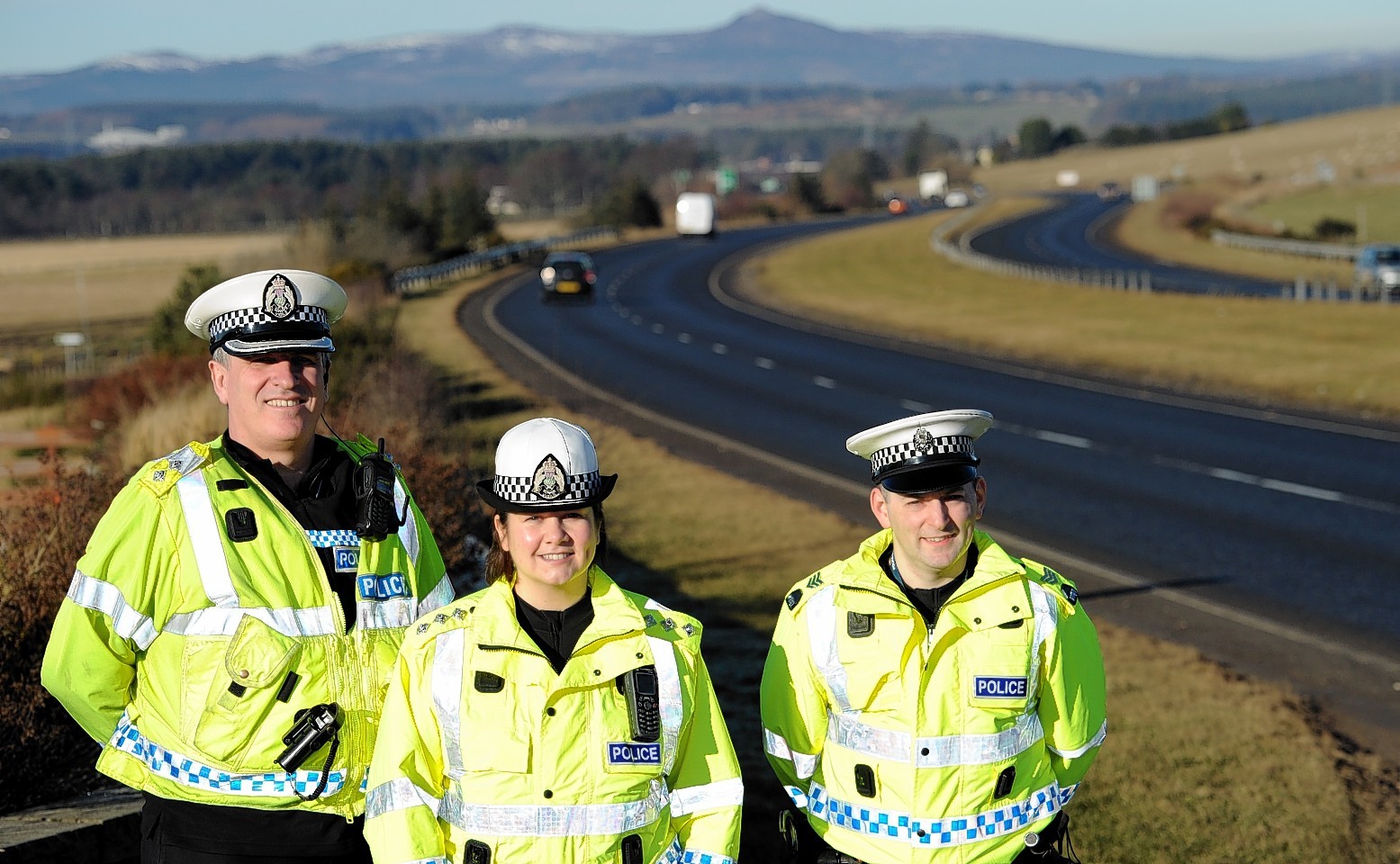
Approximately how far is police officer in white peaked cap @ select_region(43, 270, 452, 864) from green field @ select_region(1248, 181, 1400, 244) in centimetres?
7185

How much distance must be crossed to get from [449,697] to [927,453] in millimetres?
1601

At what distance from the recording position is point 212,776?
447cm

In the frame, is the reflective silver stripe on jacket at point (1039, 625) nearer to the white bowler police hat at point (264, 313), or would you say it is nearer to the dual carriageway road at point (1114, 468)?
the white bowler police hat at point (264, 313)

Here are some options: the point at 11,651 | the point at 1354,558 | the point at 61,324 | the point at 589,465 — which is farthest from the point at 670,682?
the point at 61,324

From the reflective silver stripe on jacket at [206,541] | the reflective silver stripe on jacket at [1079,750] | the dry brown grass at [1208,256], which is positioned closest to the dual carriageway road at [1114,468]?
the reflective silver stripe on jacket at [1079,750]

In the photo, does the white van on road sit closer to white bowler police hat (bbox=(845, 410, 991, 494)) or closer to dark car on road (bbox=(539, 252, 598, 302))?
dark car on road (bbox=(539, 252, 598, 302))

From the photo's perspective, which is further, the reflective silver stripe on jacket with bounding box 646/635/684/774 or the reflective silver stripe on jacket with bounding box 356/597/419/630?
the reflective silver stripe on jacket with bounding box 356/597/419/630

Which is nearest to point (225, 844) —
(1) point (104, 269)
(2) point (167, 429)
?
(2) point (167, 429)

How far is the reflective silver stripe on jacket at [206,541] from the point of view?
450cm

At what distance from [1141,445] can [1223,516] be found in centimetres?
519

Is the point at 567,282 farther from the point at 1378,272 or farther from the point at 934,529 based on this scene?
the point at 934,529

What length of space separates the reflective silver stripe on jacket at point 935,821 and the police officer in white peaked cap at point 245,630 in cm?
141

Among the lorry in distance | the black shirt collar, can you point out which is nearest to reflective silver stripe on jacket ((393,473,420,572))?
the black shirt collar

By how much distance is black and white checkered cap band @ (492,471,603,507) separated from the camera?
13.6 ft
